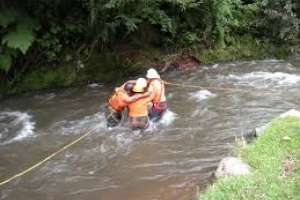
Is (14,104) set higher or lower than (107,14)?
lower

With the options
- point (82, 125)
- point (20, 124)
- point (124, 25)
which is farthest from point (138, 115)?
point (124, 25)

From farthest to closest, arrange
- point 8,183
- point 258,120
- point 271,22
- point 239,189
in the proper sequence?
point 271,22 < point 258,120 < point 8,183 < point 239,189

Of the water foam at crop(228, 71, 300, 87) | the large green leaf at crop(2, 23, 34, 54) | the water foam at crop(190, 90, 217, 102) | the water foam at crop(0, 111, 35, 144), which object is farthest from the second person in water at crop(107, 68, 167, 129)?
the water foam at crop(228, 71, 300, 87)

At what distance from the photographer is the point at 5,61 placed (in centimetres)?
1334

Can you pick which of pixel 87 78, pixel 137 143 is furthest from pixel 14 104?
pixel 137 143

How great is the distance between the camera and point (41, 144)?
416 inches

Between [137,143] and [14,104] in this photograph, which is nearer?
[137,143]

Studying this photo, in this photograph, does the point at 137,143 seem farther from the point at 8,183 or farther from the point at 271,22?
the point at 271,22

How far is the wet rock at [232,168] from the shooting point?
7.10 meters

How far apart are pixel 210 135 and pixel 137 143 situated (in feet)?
4.48

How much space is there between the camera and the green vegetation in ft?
46.4

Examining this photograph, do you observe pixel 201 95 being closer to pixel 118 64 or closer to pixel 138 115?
pixel 138 115

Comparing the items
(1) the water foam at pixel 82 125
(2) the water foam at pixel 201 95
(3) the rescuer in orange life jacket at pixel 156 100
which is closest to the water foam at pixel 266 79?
(2) the water foam at pixel 201 95

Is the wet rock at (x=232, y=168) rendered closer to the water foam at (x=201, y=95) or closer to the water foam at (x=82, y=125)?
the water foam at (x=82, y=125)
